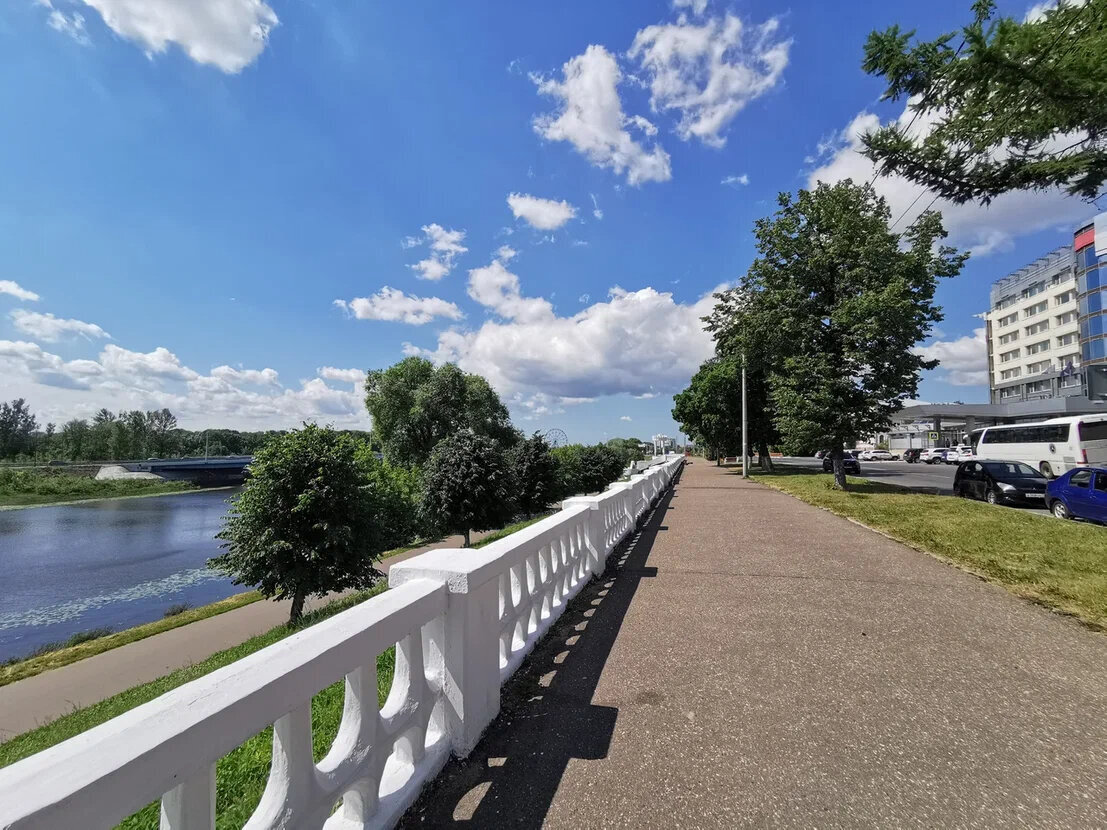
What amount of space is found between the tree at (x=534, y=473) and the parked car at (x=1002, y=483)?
53.6 ft

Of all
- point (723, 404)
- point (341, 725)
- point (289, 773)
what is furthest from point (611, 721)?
point (723, 404)

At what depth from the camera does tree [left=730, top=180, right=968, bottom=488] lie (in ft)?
57.2

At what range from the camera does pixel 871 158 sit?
831 centimetres

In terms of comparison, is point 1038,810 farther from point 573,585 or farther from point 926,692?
point 573,585

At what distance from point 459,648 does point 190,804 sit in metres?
1.43

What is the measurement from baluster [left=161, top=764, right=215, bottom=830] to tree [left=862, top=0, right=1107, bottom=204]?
9.09 metres

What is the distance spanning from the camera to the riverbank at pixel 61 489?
54.8 meters

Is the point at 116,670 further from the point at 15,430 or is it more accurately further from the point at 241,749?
the point at 15,430

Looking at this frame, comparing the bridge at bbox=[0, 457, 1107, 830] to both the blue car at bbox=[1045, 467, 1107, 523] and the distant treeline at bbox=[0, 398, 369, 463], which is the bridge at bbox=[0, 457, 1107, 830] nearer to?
the blue car at bbox=[1045, 467, 1107, 523]

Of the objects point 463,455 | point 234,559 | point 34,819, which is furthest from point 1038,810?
point 463,455

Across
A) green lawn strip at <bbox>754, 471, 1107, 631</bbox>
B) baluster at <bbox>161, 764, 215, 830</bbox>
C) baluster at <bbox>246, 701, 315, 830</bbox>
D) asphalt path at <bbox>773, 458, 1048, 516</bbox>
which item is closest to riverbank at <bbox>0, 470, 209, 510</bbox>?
baluster at <bbox>246, 701, 315, 830</bbox>

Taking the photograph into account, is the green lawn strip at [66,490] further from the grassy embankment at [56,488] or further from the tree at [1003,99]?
the tree at [1003,99]

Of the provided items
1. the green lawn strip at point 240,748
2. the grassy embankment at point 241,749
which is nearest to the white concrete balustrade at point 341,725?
the green lawn strip at point 240,748

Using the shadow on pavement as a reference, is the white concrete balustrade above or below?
above
